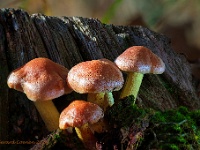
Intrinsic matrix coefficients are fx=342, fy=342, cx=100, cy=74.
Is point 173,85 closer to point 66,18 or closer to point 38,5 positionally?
point 66,18

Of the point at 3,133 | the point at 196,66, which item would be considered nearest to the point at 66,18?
the point at 3,133

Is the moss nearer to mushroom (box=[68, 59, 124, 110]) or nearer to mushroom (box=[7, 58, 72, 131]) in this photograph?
mushroom (box=[68, 59, 124, 110])

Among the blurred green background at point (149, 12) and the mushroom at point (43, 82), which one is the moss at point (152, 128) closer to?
the mushroom at point (43, 82)

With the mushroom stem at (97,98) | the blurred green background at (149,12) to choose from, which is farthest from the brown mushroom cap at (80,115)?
the blurred green background at (149,12)

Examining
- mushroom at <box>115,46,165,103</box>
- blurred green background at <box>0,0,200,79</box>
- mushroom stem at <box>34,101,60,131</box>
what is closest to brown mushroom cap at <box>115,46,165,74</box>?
mushroom at <box>115,46,165,103</box>

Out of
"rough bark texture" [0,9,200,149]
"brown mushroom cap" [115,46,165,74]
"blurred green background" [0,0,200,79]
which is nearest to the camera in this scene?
"brown mushroom cap" [115,46,165,74]

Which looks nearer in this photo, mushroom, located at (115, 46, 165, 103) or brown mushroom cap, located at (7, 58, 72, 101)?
brown mushroom cap, located at (7, 58, 72, 101)
